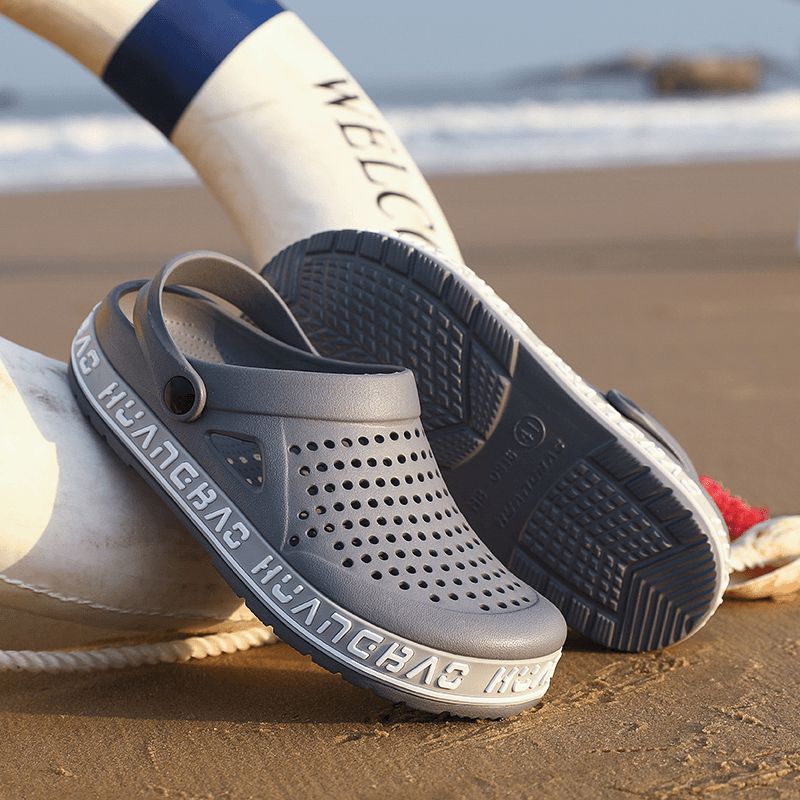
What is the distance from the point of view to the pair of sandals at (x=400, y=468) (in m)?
1.18

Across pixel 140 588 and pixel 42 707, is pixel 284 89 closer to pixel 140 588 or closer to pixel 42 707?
pixel 140 588

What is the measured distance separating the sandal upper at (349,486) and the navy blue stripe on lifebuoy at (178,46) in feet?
2.50

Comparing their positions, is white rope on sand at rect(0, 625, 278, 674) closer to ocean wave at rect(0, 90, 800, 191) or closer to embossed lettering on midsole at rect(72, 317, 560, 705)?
embossed lettering on midsole at rect(72, 317, 560, 705)

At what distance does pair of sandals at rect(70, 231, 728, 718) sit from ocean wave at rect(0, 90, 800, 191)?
6957 millimetres

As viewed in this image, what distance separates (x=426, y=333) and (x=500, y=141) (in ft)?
31.5

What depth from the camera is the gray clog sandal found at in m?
1.17

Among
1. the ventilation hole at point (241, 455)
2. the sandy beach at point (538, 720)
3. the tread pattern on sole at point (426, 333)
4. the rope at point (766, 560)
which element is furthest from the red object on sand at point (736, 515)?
the ventilation hole at point (241, 455)

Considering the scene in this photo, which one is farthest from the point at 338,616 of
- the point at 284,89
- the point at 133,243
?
the point at 133,243

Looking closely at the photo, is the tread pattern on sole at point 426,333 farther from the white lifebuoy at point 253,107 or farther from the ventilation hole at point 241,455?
the white lifebuoy at point 253,107

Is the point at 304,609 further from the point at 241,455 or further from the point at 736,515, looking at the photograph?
the point at 736,515

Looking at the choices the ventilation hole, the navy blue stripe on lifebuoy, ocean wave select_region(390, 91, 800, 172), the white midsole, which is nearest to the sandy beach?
the white midsole

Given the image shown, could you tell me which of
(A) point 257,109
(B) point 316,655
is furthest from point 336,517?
(A) point 257,109

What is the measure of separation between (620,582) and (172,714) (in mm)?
522

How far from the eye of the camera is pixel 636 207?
252 inches
